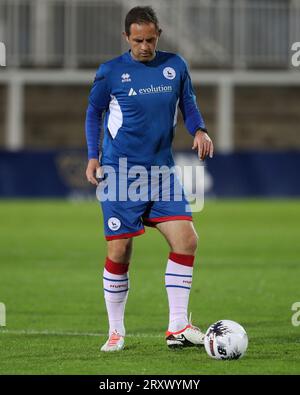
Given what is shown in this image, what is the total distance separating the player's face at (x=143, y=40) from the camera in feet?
26.2

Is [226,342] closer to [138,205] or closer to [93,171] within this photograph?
[138,205]

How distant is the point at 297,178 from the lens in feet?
89.5

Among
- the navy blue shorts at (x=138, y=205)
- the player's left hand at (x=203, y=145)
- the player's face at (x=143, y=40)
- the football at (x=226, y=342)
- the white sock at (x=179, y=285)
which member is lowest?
the football at (x=226, y=342)

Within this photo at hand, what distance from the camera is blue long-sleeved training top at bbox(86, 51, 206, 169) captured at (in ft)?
26.9

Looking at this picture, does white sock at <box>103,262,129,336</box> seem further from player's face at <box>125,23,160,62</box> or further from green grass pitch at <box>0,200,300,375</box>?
player's face at <box>125,23,160,62</box>

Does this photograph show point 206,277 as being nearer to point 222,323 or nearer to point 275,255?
point 275,255

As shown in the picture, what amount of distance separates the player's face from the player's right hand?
31.3 inches

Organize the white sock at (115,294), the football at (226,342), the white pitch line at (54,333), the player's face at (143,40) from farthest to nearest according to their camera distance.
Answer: the white pitch line at (54,333) < the white sock at (115,294) < the player's face at (143,40) < the football at (226,342)

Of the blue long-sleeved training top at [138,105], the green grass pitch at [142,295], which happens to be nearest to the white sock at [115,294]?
the green grass pitch at [142,295]

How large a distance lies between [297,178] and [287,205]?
1337 millimetres

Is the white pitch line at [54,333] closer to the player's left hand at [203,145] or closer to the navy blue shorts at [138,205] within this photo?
the navy blue shorts at [138,205]

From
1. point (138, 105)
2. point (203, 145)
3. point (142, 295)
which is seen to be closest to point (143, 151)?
point (138, 105)

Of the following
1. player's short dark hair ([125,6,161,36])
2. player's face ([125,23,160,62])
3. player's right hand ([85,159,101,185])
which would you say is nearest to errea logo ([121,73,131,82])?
player's face ([125,23,160,62])

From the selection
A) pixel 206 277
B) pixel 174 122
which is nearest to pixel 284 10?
pixel 206 277
